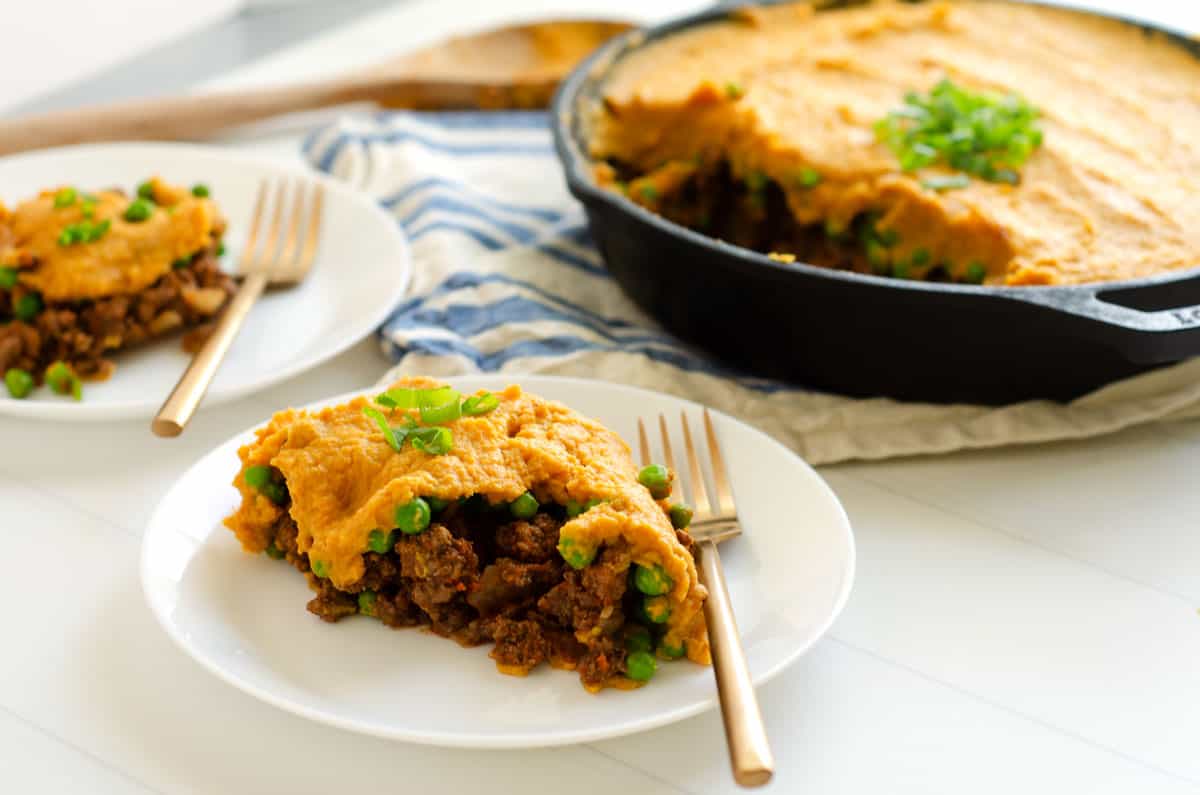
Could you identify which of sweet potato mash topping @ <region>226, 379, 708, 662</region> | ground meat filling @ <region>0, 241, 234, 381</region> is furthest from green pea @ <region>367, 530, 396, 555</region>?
ground meat filling @ <region>0, 241, 234, 381</region>

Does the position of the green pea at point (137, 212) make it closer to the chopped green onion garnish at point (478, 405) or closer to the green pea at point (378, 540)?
the chopped green onion garnish at point (478, 405)

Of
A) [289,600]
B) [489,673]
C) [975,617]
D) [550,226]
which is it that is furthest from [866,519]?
[550,226]

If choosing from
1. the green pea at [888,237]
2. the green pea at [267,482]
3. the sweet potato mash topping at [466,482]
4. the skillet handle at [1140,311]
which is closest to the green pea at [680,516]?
the sweet potato mash topping at [466,482]

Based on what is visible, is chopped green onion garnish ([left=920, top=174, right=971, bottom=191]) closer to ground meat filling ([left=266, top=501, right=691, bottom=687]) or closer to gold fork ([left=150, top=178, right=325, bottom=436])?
ground meat filling ([left=266, top=501, right=691, bottom=687])

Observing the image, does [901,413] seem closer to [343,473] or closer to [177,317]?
[343,473]

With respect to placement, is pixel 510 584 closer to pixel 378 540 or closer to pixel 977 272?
pixel 378 540

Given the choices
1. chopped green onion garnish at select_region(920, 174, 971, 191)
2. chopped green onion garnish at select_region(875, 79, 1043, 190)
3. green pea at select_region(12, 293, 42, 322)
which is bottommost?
green pea at select_region(12, 293, 42, 322)
